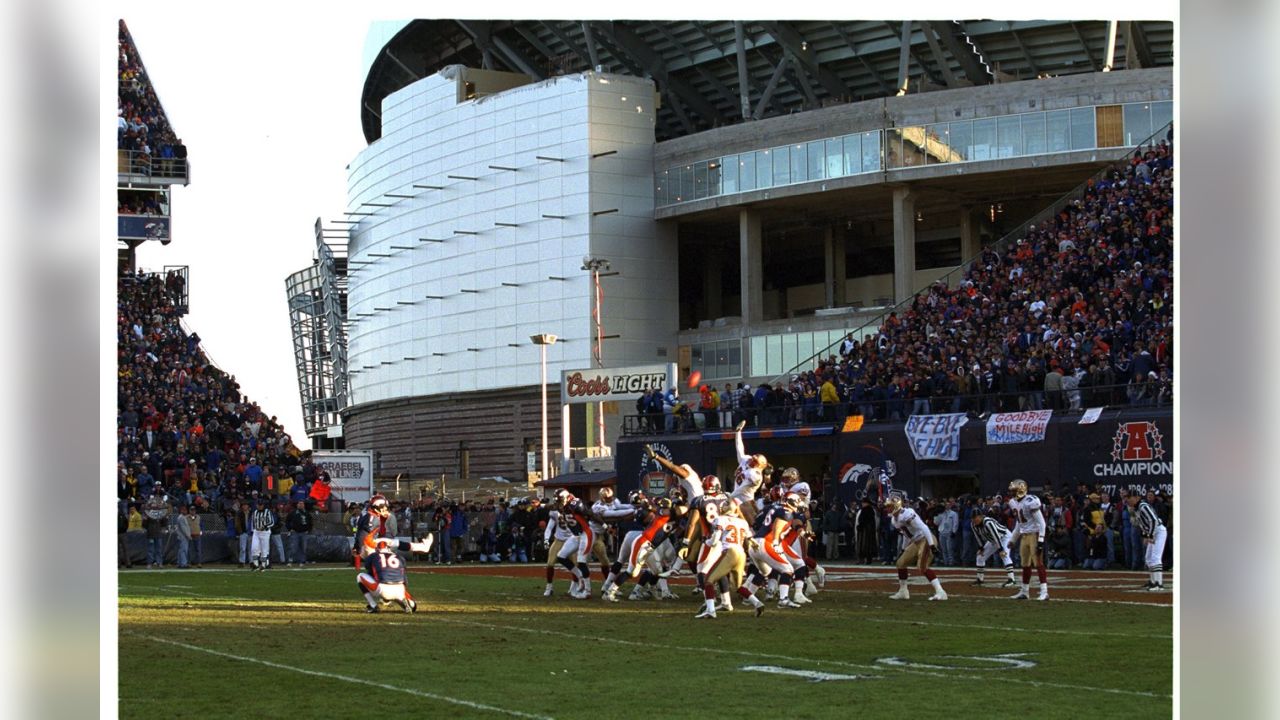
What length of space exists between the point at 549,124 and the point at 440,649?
55646 mm

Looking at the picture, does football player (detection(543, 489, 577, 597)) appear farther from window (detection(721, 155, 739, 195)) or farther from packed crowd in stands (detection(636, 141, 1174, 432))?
window (detection(721, 155, 739, 195))

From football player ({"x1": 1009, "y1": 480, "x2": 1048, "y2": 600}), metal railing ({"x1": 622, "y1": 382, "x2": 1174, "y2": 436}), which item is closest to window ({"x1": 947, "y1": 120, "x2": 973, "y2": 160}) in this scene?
metal railing ({"x1": 622, "y1": 382, "x2": 1174, "y2": 436})

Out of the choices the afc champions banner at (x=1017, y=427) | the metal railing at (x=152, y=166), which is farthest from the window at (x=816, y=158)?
the afc champions banner at (x=1017, y=427)

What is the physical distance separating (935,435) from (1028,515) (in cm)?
1450

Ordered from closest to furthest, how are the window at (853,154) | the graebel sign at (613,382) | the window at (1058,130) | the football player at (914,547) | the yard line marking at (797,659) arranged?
the yard line marking at (797,659) < the football player at (914,547) < the graebel sign at (613,382) < the window at (1058,130) < the window at (853,154)

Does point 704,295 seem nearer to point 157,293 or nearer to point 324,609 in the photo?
point 157,293

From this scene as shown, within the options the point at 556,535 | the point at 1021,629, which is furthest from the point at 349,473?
the point at 1021,629

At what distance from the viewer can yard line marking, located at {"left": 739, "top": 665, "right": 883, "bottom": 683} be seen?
11938 millimetres

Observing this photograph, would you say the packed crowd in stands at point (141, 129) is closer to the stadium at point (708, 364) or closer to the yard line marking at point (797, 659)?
the stadium at point (708, 364)

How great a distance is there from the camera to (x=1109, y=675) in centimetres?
1208

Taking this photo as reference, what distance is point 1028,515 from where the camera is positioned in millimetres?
20672

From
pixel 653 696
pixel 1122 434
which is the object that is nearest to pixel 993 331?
pixel 1122 434

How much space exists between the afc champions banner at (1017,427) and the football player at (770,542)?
14.8 m

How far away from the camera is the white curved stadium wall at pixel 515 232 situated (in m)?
66.9
